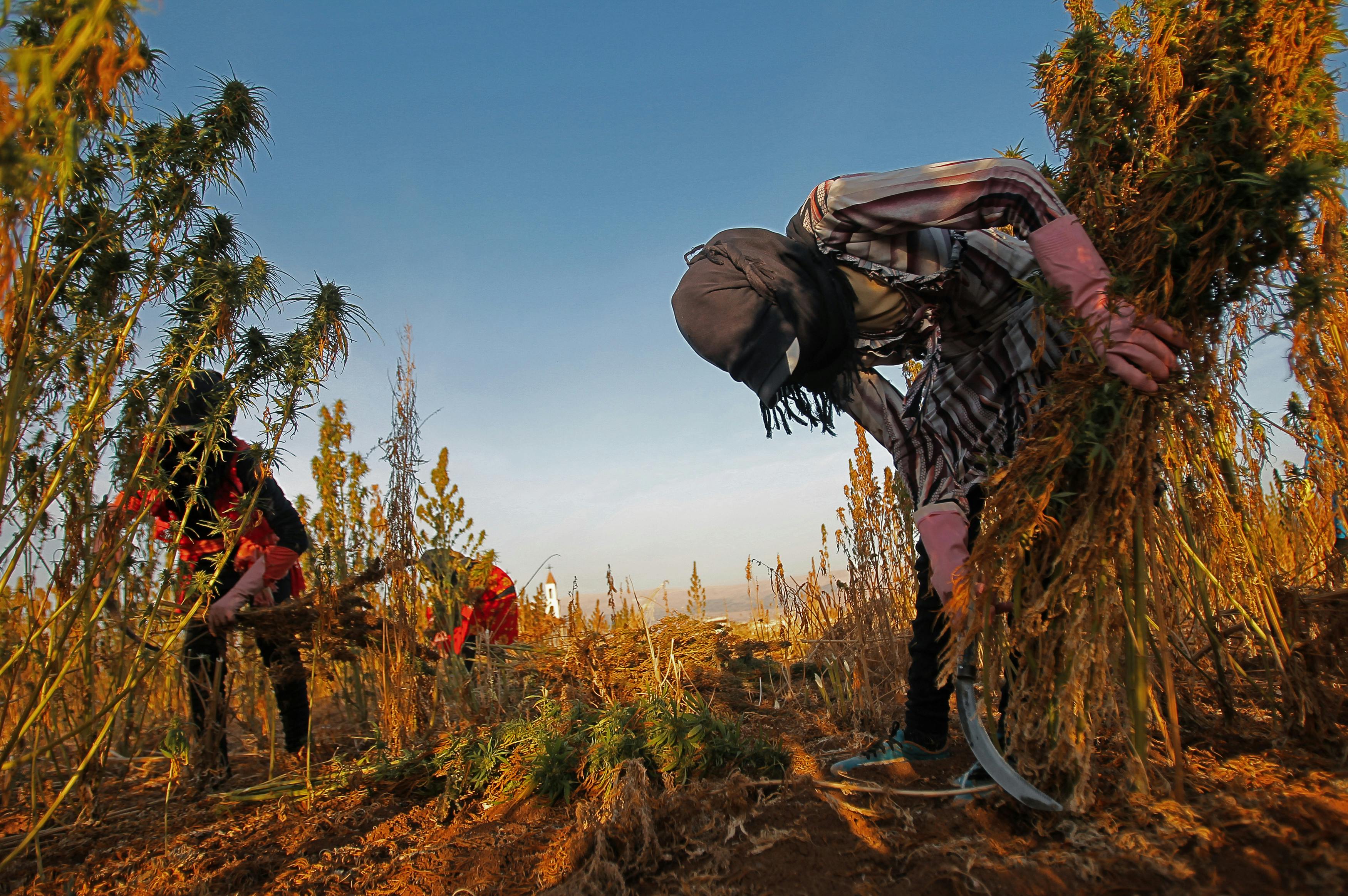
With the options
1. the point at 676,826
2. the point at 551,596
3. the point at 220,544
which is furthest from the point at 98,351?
the point at 551,596

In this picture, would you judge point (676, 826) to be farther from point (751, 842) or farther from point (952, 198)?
point (952, 198)

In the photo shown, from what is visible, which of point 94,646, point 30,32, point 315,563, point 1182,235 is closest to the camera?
point 1182,235

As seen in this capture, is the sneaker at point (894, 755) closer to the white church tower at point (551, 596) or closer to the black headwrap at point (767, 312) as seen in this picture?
the black headwrap at point (767, 312)

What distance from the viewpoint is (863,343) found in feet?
7.65

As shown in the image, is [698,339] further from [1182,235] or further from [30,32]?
[30,32]

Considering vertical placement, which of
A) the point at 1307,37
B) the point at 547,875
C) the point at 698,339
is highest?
the point at 1307,37

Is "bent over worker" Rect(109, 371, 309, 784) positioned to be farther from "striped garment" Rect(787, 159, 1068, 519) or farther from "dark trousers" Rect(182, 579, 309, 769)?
"striped garment" Rect(787, 159, 1068, 519)

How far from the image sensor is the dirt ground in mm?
1262

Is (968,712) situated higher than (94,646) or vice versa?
(94,646)

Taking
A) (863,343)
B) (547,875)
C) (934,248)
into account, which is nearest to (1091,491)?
(934,248)

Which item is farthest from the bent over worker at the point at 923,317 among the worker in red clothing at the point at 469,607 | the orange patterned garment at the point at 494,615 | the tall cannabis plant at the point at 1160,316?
the orange patterned garment at the point at 494,615

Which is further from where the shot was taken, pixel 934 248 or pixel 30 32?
pixel 934 248

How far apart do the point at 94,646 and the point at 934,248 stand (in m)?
3.42

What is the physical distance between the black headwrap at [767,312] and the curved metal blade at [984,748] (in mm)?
931
